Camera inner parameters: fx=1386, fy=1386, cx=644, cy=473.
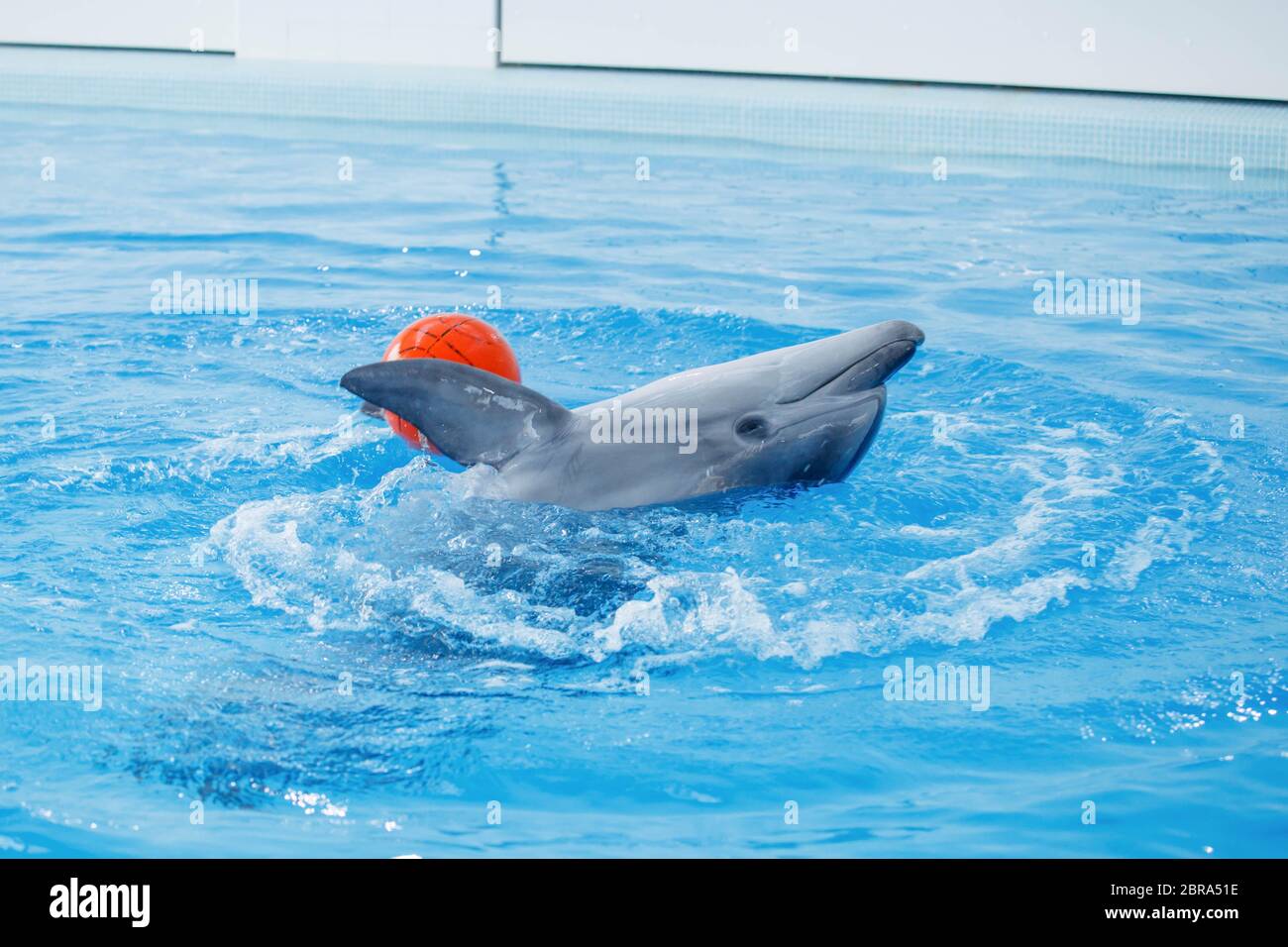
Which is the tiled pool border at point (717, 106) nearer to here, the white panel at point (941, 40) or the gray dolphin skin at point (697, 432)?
the white panel at point (941, 40)

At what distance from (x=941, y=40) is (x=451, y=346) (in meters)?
13.5

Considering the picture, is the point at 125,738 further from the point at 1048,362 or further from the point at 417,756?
the point at 1048,362

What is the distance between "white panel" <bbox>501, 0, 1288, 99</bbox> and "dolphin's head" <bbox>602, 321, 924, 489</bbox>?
13520mm

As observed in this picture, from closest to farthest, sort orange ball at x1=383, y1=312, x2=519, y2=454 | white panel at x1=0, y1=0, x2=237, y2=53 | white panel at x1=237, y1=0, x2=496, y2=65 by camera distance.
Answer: orange ball at x1=383, y1=312, x2=519, y2=454 → white panel at x1=237, y1=0, x2=496, y2=65 → white panel at x1=0, y1=0, x2=237, y2=53

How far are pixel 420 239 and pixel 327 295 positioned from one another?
1.97 metres

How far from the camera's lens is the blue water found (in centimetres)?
394

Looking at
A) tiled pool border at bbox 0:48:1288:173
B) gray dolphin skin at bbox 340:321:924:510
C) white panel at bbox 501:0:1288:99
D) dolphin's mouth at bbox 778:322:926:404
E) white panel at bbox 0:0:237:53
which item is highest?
white panel at bbox 0:0:237:53

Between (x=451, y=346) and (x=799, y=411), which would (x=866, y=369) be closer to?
(x=799, y=411)

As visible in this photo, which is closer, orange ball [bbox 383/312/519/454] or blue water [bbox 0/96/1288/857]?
blue water [bbox 0/96/1288/857]

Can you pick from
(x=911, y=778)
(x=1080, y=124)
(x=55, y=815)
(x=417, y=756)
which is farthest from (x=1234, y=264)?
(x=55, y=815)

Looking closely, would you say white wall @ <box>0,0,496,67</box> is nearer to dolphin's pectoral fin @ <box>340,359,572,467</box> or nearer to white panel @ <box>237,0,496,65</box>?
white panel @ <box>237,0,496,65</box>

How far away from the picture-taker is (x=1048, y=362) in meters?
8.44

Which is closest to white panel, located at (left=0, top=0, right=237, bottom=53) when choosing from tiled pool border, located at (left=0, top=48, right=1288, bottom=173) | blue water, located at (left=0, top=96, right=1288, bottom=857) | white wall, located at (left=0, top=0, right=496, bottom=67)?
white wall, located at (left=0, top=0, right=496, bottom=67)

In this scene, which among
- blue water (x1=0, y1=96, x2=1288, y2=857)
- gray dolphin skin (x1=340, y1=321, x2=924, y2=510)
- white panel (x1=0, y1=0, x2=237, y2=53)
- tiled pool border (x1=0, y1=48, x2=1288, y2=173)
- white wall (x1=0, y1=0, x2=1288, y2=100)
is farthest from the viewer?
white panel (x1=0, y1=0, x2=237, y2=53)
